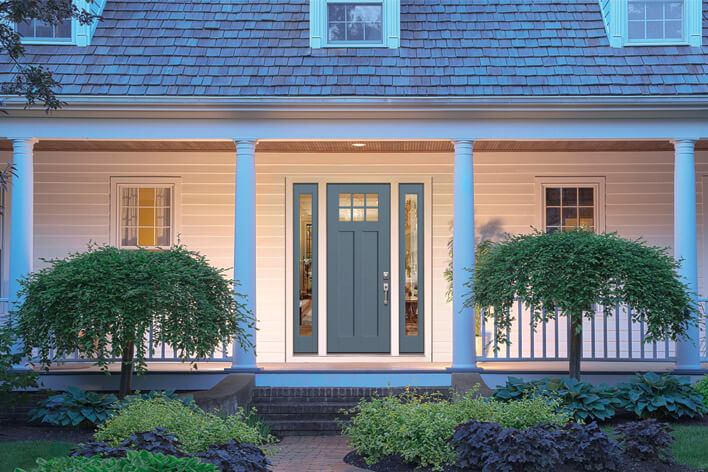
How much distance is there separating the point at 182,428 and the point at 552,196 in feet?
21.8

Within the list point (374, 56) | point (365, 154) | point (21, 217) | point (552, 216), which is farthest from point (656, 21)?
point (21, 217)

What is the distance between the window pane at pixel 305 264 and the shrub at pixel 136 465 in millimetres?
5967

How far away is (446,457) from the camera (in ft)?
18.5

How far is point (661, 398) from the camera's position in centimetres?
728

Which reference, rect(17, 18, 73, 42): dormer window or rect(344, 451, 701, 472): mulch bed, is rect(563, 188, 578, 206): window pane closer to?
rect(344, 451, 701, 472): mulch bed

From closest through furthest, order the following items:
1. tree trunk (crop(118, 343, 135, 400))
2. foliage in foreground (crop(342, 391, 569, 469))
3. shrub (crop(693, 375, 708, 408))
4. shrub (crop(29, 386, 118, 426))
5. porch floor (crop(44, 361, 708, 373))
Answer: foliage in foreground (crop(342, 391, 569, 469)) < shrub (crop(29, 386, 118, 426)) < shrub (crop(693, 375, 708, 408)) < tree trunk (crop(118, 343, 135, 400)) < porch floor (crop(44, 361, 708, 373))

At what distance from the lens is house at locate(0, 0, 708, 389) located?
859 cm

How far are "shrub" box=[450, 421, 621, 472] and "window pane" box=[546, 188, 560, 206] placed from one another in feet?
17.4

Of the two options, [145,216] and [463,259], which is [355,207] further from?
[145,216]

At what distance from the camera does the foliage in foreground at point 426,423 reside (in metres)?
5.75

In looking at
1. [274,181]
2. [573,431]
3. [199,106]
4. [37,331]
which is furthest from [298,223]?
[573,431]

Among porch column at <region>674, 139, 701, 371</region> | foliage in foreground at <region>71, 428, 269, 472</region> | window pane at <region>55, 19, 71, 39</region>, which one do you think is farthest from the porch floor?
window pane at <region>55, 19, 71, 39</region>

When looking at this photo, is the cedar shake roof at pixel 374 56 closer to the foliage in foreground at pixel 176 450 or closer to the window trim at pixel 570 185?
the window trim at pixel 570 185

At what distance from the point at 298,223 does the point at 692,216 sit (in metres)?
4.85
